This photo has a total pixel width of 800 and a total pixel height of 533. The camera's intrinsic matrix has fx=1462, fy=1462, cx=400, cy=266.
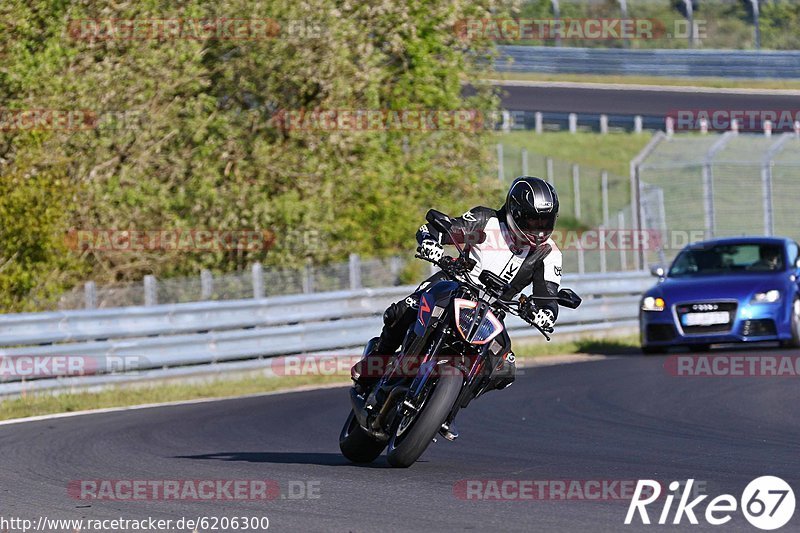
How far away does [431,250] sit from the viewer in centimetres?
817

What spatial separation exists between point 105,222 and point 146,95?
2.14m

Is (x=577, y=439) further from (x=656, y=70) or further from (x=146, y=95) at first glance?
(x=656, y=70)

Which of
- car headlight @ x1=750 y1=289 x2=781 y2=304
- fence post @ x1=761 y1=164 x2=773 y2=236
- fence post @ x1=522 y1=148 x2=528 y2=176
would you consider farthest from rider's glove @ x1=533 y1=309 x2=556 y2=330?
fence post @ x1=522 y1=148 x2=528 y2=176

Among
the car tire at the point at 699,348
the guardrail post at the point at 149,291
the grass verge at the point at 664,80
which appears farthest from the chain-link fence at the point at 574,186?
the guardrail post at the point at 149,291

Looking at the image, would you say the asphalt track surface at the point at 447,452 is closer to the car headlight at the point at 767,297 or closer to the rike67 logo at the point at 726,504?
the rike67 logo at the point at 726,504

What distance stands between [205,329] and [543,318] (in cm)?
951

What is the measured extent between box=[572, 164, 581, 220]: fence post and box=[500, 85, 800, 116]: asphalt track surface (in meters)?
5.32

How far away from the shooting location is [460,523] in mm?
6457

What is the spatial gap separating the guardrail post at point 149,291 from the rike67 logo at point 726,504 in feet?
36.7

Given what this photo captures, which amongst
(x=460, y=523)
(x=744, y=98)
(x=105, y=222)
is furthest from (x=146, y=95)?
(x=744, y=98)

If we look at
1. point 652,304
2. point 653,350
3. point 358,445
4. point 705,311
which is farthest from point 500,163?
point 358,445

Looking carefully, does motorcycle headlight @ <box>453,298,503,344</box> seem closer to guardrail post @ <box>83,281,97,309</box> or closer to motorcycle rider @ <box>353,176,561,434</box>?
motorcycle rider @ <box>353,176,561,434</box>

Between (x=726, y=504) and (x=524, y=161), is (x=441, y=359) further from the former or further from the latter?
(x=524, y=161)

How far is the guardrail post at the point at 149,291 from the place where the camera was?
17.8 meters
